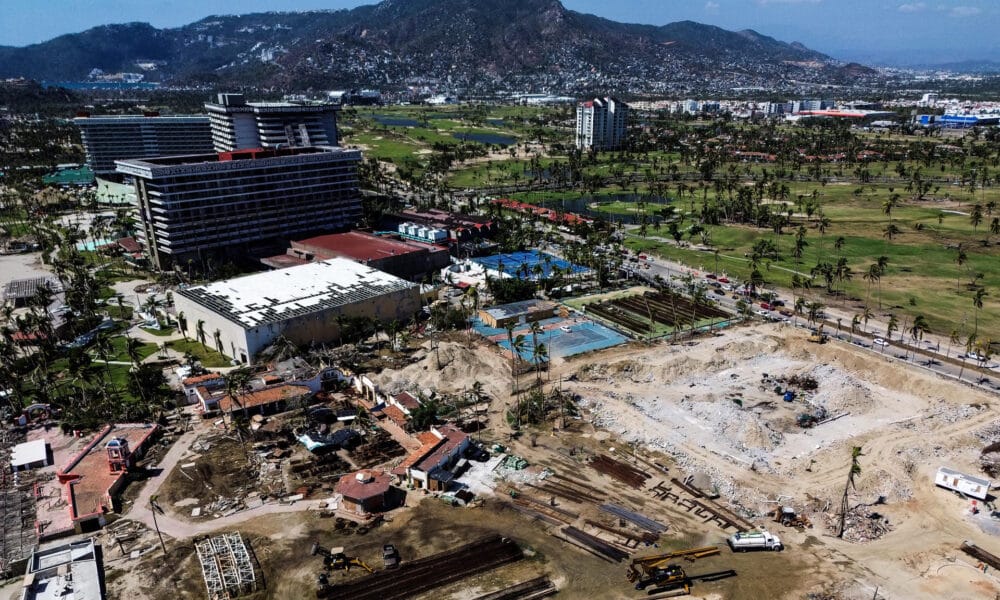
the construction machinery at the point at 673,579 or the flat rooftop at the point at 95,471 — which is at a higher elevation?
the flat rooftop at the point at 95,471

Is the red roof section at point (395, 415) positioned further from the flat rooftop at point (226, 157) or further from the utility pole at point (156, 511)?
the flat rooftop at point (226, 157)

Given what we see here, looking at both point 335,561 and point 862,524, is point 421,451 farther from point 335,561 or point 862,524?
point 862,524

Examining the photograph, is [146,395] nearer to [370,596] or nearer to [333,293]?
[333,293]

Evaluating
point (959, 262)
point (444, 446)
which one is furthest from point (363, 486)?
point (959, 262)

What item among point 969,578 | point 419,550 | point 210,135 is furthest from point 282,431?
point 210,135

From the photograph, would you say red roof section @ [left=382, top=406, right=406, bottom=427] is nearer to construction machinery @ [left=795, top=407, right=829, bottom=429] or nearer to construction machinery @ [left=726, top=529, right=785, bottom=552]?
construction machinery @ [left=726, top=529, right=785, bottom=552]

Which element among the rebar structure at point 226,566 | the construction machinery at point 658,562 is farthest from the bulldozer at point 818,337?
the rebar structure at point 226,566
